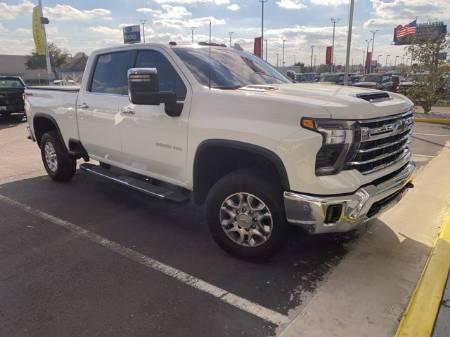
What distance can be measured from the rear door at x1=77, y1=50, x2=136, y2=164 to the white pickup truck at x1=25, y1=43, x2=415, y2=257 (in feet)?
0.07

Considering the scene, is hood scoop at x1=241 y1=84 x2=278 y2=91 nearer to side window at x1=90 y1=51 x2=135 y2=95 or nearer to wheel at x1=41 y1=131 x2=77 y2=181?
side window at x1=90 y1=51 x2=135 y2=95

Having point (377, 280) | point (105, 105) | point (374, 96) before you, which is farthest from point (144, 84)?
point (377, 280)

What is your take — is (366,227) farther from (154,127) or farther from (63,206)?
(63,206)

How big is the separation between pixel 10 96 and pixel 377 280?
15.1 metres

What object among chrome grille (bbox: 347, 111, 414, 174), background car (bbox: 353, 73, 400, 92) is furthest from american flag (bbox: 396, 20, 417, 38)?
chrome grille (bbox: 347, 111, 414, 174)

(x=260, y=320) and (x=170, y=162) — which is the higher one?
(x=170, y=162)

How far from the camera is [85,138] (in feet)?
18.1

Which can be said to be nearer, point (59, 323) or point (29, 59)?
point (59, 323)

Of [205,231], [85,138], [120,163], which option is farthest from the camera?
[85,138]

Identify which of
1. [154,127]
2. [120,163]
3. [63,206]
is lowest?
[63,206]

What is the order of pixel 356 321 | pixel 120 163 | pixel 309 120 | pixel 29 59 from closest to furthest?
pixel 356 321 → pixel 309 120 → pixel 120 163 → pixel 29 59

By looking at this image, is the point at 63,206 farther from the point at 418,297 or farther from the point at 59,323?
the point at 418,297

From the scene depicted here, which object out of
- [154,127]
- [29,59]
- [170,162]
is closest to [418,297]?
[170,162]

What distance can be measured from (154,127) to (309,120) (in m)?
1.82
